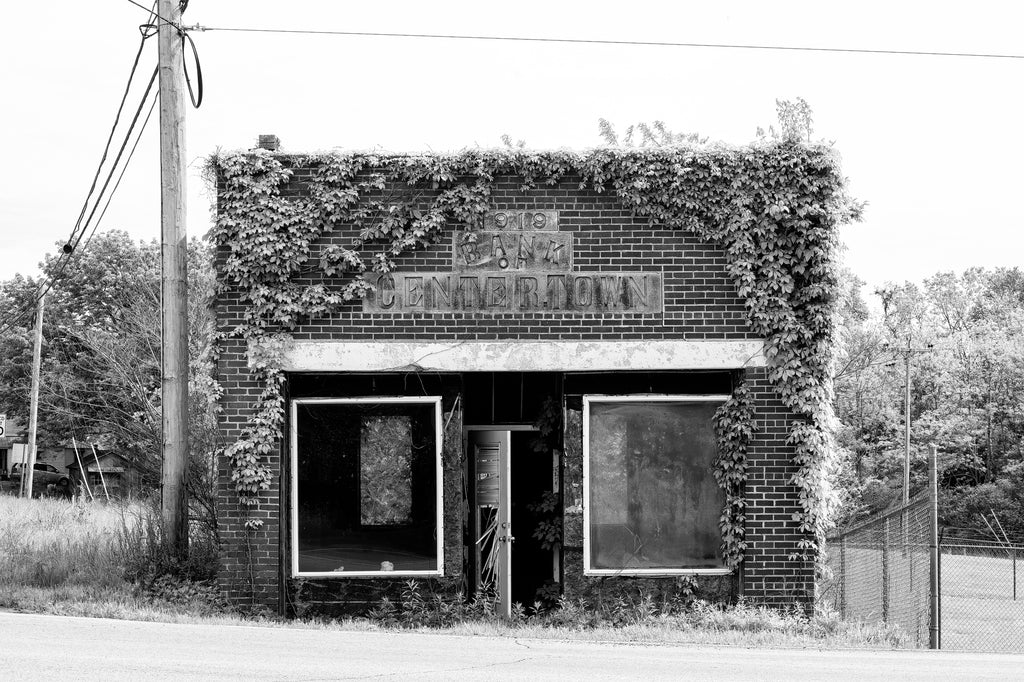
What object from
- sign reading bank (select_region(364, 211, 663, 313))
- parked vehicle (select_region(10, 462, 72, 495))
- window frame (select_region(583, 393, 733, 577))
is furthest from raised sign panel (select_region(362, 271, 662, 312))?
parked vehicle (select_region(10, 462, 72, 495))

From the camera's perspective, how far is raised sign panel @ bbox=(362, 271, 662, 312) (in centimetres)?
1185

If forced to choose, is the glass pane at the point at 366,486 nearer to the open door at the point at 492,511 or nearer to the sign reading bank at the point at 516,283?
the open door at the point at 492,511

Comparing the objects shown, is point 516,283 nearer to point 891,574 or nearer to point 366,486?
point 366,486

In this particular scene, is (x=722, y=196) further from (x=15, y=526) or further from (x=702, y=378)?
(x=15, y=526)

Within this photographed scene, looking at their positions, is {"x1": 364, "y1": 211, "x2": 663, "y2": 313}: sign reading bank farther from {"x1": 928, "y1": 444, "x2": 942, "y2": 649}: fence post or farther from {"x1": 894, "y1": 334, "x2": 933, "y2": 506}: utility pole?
{"x1": 894, "y1": 334, "x2": 933, "y2": 506}: utility pole

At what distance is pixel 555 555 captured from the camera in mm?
12898

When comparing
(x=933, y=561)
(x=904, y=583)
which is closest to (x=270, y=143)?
(x=933, y=561)

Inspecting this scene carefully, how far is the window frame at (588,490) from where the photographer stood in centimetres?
1193

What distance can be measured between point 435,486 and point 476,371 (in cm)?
140

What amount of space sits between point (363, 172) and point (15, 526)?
374 inches

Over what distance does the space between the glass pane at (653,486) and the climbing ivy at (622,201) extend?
29 cm

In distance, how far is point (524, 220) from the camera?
39.1ft

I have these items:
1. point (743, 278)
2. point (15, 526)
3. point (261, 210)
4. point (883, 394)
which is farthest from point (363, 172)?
point (883, 394)

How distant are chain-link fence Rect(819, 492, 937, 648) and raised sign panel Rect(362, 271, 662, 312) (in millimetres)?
3792
